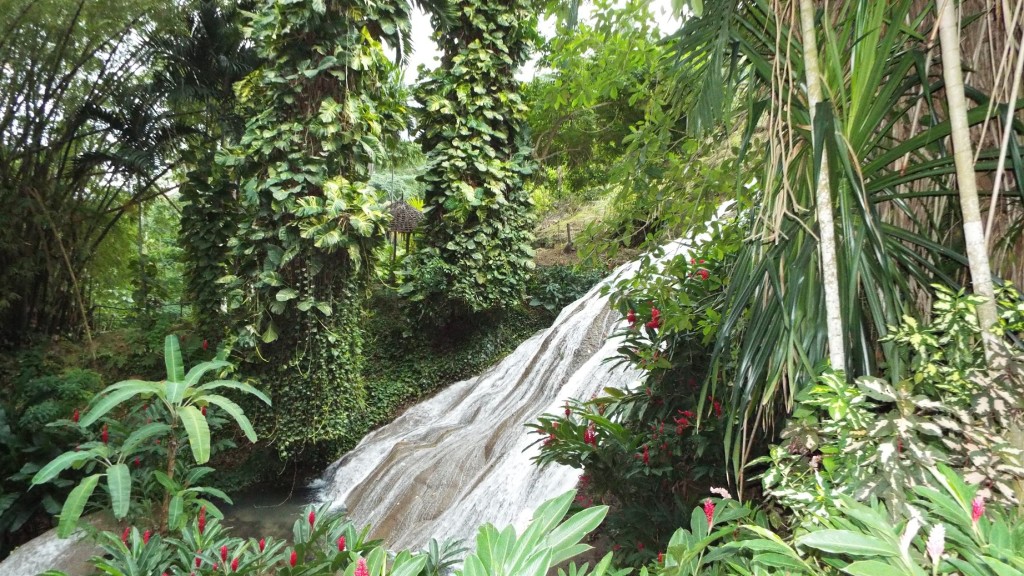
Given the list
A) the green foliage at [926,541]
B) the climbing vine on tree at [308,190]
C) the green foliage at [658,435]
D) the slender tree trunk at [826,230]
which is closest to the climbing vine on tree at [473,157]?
the climbing vine on tree at [308,190]

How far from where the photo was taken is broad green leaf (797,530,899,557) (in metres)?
0.65

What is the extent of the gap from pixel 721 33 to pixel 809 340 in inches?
30.6

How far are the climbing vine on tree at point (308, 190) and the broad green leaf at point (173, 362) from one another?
113 inches

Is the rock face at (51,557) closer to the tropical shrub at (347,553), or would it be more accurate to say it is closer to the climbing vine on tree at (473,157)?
Result: the tropical shrub at (347,553)

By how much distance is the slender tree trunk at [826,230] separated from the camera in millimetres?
1132

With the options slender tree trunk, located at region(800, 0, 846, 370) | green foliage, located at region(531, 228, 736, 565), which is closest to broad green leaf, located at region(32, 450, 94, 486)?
green foliage, located at region(531, 228, 736, 565)

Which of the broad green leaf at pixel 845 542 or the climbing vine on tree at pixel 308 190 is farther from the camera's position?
the climbing vine on tree at pixel 308 190

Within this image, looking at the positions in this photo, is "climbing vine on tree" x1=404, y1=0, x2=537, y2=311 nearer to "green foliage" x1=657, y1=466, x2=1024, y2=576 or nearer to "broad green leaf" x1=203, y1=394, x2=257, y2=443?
"broad green leaf" x1=203, y1=394, x2=257, y2=443

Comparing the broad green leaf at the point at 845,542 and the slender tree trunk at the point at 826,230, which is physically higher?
the slender tree trunk at the point at 826,230

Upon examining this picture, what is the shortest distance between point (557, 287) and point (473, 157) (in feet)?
7.87

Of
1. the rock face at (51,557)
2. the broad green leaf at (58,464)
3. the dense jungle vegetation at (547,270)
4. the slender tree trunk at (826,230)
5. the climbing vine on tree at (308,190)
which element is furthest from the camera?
the climbing vine on tree at (308,190)

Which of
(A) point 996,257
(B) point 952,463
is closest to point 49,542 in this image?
(B) point 952,463

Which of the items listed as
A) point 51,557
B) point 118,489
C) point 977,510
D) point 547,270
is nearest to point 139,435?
point 118,489

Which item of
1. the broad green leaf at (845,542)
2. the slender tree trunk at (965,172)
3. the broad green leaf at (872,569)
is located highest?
the slender tree trunk at (965,172)
